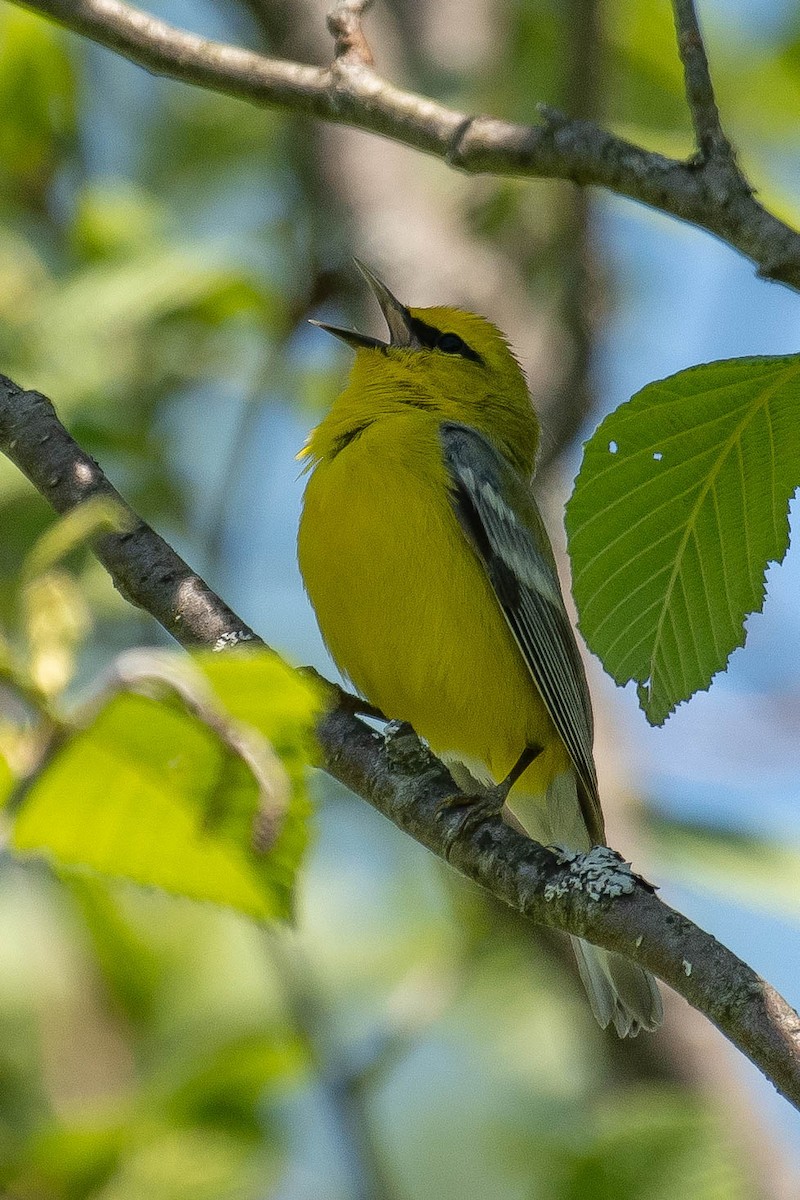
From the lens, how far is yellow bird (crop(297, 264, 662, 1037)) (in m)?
4.96

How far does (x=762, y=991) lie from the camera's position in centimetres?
233

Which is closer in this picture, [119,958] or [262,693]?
[262,693]

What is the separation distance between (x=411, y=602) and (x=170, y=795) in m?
2.97

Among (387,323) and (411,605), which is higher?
(387,323)

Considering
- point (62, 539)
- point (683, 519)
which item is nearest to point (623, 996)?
point (683, 519)

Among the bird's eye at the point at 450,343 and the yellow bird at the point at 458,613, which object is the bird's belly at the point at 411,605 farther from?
the bird's eye at the point at 450,343

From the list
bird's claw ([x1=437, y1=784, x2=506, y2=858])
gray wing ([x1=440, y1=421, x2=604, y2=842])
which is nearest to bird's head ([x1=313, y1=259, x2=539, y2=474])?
gray wing ([x1=440, y1=421, x2=604, y2=842])

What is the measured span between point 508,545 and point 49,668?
352cm

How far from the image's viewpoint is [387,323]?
6.32 m

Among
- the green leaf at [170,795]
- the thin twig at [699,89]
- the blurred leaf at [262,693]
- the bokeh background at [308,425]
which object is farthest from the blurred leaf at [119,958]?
the blurred leaf at [262,693]

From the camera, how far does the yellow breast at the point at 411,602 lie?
16.3ft

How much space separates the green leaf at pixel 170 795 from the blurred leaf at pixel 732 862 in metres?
3.52

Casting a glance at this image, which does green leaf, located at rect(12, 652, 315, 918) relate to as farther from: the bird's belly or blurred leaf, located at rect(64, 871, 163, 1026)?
blurred leaf, located at rect(64, 871, 163, 1026)

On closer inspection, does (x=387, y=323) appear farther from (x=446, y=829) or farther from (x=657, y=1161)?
(x=657, y=1161)
